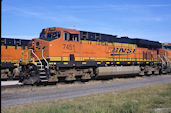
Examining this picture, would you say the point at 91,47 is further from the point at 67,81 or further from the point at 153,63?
the point at 153,63

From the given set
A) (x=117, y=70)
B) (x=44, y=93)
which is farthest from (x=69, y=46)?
(x=117, y=70)

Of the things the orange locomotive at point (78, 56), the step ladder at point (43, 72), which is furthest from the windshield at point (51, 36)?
the step ladder at point (43, 72)

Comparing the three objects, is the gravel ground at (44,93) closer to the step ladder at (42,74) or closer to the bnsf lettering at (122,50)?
the step ladder at (42,74)

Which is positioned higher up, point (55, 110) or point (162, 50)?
point (162, 50)

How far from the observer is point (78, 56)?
A: 1518cm

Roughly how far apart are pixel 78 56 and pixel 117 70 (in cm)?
476

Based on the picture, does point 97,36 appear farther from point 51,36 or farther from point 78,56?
point 51,36

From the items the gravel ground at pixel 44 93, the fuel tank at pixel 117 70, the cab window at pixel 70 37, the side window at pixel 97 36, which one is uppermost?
the side window at pixel 97 36

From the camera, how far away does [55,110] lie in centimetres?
634

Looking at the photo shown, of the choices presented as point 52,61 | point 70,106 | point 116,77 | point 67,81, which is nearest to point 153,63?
point 116,77

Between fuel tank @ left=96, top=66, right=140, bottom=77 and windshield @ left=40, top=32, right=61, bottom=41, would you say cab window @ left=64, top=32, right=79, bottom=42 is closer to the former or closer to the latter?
windshield @ left=40, top=32, right=61, bottom=41

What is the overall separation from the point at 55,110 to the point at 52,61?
24.6ft

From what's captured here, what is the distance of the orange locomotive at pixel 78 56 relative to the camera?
13562 millimetres

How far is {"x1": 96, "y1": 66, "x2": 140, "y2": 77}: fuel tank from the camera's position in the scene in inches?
652
